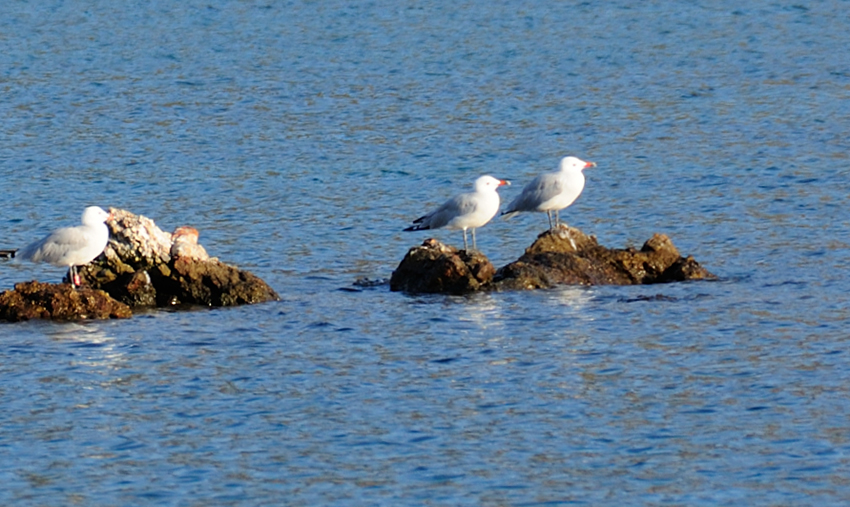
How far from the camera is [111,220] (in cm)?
1534

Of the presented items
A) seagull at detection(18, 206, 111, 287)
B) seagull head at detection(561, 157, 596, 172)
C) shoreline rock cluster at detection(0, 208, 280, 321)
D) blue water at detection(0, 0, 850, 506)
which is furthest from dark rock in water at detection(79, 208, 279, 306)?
seagull head at detection(561, 157, 596, 172)

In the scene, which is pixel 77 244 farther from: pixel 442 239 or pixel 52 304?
pixel 442 239

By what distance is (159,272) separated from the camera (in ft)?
50.1

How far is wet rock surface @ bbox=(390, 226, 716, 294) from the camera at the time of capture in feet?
50.8

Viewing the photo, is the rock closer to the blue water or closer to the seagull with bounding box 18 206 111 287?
the seagull with bounding box 18 206 111 287

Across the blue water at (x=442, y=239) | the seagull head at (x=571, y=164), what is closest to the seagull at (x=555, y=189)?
the seagull head at (x=571, y=164)

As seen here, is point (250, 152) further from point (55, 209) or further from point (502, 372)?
point (502, 372)

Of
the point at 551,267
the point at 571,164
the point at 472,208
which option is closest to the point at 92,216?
the point at 472,208

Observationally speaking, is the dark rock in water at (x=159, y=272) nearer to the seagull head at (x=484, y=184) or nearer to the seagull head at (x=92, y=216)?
the seagull head at (x=92, y=216)

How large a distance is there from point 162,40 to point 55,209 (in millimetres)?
19286

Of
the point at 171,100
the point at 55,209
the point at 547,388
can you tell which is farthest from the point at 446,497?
the point at 171,100

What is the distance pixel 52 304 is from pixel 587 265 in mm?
5628

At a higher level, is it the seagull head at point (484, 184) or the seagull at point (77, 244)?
the seagull head at point (484, 184)

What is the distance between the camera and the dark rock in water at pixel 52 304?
14297 millimetres
